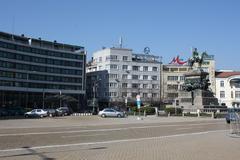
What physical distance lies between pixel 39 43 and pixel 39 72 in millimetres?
10390

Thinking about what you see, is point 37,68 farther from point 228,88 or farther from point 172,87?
point 228,88

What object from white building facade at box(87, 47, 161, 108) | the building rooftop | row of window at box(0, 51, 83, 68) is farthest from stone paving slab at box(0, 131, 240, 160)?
white building facade at box(87, 47, 161, 108)

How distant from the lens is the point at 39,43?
4865 inches

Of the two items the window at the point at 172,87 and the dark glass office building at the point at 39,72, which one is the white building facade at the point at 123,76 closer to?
the window at the point at 172,87

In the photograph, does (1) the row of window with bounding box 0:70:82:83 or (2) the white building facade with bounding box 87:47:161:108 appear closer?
(1) the row of window with bounding box 0:70:82:83

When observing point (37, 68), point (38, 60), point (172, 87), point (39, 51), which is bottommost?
point (172, 87)

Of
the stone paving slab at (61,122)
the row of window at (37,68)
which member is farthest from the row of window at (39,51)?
the stone paving slab at (61,122)

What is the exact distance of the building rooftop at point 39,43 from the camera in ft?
370

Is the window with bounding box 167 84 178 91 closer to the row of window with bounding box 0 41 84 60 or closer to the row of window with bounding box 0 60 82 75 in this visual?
the row of window with bounding box 0 60 82 75

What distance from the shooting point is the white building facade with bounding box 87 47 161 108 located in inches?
5084

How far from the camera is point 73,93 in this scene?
127500mm

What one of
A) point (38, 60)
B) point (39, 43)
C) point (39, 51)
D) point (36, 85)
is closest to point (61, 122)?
point (36, 85)

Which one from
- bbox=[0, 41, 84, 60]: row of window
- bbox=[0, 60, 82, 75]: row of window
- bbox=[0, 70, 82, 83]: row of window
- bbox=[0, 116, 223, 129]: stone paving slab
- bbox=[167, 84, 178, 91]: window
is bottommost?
bbox=[0, 116, 223, 129]: stone paving slab

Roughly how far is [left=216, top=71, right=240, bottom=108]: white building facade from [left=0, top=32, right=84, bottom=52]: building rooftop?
5326 centimetres
